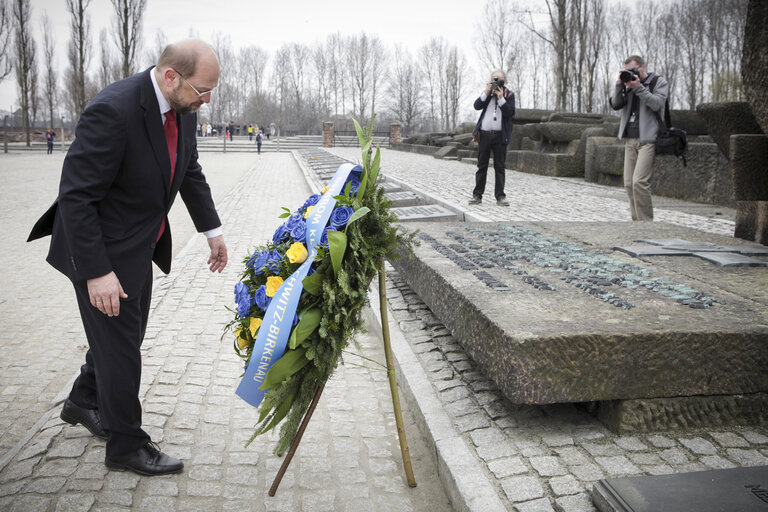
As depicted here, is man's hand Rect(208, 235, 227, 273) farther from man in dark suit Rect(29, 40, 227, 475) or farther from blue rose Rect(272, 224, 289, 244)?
blue rose Rect(272, 224, 289, 244)

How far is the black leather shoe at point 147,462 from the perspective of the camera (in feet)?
9.89

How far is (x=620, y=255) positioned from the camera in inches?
202

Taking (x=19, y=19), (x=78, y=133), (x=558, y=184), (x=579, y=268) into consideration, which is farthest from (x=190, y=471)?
(x=19, y=19)

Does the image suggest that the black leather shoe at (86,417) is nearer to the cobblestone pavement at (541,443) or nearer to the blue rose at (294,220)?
the blue rose at (294,220)

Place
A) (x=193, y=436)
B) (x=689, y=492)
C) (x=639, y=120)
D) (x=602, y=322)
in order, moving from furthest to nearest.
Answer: (x=639, y=120), (x=193, y=436), (x=602, y=322), (x=689, y=492)

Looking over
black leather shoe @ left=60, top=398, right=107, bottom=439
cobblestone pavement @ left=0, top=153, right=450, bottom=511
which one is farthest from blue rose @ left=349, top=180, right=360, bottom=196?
black leather shoe @ left=60, top=398, right=107, bottom=439

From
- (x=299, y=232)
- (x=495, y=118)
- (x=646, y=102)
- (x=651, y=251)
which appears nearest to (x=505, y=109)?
(x=495, y=118)

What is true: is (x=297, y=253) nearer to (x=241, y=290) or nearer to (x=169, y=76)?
(x=241, y=290)

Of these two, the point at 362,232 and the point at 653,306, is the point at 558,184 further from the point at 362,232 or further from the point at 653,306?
the point at 362,232

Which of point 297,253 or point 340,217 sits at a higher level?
point 340,217

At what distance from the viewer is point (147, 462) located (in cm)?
304

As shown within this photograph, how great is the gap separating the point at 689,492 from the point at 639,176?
5997 millimetres

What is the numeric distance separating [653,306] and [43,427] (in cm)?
344

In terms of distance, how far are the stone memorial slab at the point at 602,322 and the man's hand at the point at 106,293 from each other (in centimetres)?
174
